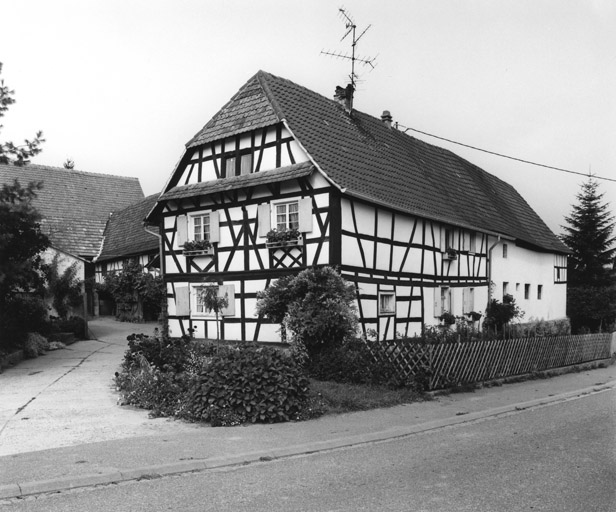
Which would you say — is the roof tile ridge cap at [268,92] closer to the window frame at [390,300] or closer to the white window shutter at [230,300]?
the white window shutter at [230,300]

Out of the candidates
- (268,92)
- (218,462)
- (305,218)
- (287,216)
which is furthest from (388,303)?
(218,462)

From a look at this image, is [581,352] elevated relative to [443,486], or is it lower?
lower

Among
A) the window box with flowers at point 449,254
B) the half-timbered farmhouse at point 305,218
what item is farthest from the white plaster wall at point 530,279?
the window box with flowers at point 449,254

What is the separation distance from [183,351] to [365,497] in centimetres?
930

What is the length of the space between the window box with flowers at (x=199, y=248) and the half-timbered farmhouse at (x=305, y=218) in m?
0.04

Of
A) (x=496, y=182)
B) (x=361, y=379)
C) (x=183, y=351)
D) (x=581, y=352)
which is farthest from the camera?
(x=496, y=182)

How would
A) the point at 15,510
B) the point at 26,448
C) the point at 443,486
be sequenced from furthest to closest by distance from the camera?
the point at 26,448, the point at 443,486, the point at 15,510

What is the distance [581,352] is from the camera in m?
22.5

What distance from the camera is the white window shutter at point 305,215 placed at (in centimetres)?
1747

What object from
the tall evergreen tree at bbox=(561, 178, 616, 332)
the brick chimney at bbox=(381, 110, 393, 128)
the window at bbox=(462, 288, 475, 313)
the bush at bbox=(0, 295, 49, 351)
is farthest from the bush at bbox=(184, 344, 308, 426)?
the tall evergreen tree at bbox=(561, 178, 616, 332)

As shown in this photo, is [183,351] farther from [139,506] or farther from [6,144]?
[139,506]

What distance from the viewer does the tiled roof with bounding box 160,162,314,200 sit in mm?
17688

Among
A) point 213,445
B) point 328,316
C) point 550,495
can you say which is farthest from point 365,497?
point 328,316

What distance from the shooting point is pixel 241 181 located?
18.9 metres
